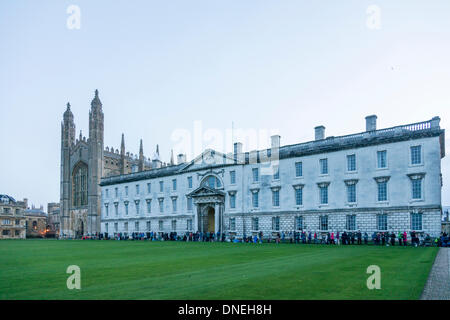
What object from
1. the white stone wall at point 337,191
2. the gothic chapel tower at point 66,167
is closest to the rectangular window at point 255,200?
the white stone wall at point 337,191

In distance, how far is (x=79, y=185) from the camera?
259ft

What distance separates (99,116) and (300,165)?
49319mm

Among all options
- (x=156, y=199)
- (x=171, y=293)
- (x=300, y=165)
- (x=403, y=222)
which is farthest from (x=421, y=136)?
(x=156, y=199)

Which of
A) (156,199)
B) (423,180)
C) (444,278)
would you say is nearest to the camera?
(444,278)

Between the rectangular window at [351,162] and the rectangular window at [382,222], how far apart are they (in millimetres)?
5097

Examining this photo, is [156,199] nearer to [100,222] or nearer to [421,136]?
[100,222]

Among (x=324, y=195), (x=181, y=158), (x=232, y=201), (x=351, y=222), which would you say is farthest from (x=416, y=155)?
(x=181, y=158)

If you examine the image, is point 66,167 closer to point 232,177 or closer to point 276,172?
point 232,177

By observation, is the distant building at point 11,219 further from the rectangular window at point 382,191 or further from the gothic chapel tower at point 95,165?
the rectangular window at point 382,191

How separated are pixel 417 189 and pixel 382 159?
4088 millimetres

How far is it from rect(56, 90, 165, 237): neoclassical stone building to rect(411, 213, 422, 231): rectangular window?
169 ft

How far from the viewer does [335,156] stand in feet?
125

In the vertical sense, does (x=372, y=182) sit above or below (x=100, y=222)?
above

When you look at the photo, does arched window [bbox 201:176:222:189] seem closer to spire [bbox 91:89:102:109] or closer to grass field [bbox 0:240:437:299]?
grass field [bbox 0:240:437:299]
